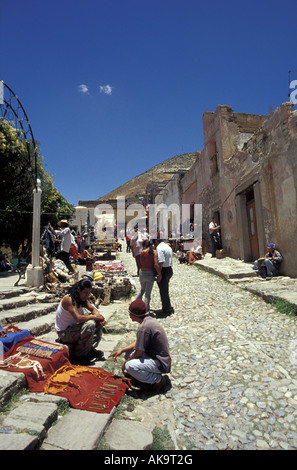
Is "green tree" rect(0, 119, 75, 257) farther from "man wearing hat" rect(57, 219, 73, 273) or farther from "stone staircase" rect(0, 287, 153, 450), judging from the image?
"stone staircase" rect(0, 287, 153, 450)

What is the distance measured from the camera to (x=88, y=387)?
122 inches

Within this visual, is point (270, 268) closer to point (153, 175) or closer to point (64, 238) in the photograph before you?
point (64, 238)

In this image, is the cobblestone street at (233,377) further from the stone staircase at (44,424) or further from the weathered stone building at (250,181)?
the weathered stone building at (250,181)

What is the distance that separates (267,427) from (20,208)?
15980 mm

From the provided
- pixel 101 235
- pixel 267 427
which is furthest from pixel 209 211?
pixel 267 427

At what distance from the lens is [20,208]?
15.9 meters

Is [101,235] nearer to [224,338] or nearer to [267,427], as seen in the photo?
[224,338]

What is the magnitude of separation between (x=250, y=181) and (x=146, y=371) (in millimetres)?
8448

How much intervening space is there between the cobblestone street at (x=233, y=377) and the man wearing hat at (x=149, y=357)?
9.9 inches

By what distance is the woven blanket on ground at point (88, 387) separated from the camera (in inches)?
110

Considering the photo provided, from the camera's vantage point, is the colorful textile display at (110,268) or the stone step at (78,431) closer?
the stone step at (78,431)

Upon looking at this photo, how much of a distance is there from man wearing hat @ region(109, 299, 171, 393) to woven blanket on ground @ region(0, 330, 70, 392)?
2.72 ft

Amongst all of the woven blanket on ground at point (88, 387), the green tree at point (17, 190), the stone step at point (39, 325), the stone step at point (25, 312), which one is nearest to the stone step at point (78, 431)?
the woven blanket on ground at point (88, 387)

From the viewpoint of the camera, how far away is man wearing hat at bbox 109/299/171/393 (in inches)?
127
